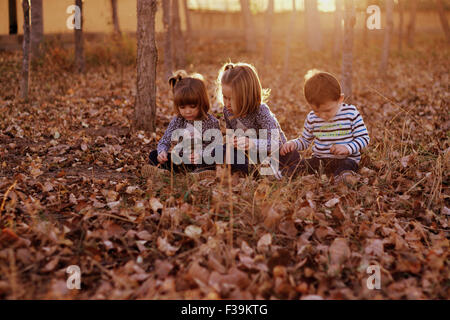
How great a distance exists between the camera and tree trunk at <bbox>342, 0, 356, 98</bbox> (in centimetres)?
575

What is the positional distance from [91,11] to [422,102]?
16.1 meters

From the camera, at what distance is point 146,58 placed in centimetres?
505

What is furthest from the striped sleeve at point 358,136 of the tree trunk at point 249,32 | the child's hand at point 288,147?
the tree trunk at point 249,32

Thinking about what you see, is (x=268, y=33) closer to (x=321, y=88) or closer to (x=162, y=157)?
(x=321, y=88)

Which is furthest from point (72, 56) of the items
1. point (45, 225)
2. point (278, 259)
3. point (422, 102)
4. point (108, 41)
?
point (278, 259)

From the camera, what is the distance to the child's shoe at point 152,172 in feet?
11.8

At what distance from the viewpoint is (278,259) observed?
235 centimetres

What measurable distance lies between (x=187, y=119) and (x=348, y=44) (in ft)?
11.2

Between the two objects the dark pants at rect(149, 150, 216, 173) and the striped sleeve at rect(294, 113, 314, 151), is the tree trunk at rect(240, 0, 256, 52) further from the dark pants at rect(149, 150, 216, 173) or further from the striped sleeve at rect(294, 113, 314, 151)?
the dark pants at rect(149, 150, 216, 173)

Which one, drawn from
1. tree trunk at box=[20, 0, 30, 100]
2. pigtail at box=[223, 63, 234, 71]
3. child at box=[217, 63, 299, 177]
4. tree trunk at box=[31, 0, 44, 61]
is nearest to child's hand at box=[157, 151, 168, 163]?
child at box=[217, 63, 299, 177]

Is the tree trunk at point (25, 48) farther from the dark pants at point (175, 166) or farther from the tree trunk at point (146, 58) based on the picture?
the dark pants at point (175, 166)

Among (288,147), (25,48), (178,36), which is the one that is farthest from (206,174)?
(178,36)

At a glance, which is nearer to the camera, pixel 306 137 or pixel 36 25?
pixel 306 137
